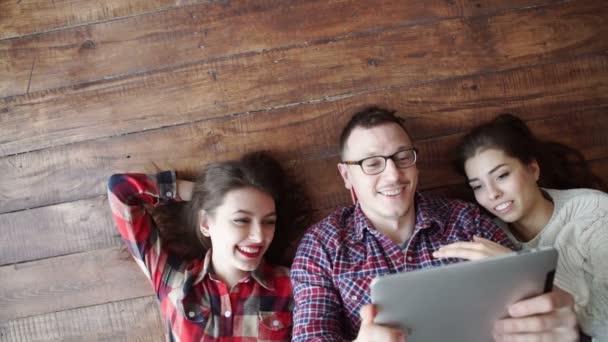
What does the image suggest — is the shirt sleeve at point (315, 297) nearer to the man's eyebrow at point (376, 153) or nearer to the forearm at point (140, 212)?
the man's eyebrow at point (376, 153)

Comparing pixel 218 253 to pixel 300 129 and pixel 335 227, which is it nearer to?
pixel 335 227

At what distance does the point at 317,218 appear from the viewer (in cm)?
162

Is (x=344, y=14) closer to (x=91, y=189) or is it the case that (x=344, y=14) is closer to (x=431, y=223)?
(x=431, y=223)

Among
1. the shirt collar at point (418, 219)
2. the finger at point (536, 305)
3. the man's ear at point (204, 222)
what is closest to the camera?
the finger at point (536, 305)

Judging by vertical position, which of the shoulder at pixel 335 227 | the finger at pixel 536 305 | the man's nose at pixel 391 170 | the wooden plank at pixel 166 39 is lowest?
the finger at pixel 536 305

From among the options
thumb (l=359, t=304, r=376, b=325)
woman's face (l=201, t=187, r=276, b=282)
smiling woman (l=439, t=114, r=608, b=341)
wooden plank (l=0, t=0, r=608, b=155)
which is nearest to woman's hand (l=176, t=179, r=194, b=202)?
woman's face (l=201, t=187, r=276, b=282)

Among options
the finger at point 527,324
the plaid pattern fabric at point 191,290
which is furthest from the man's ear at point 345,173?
the finger at point 527,324

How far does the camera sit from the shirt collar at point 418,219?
137 cm

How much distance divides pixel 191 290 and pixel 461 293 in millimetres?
910

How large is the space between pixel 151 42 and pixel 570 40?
164 centimetres

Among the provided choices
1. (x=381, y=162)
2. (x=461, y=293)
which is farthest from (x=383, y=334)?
(x=381, y=162)

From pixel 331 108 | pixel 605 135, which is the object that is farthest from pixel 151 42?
pixel 605 135

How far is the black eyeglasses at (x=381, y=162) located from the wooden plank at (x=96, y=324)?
96 centimetres

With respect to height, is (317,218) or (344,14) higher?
(344,14)
